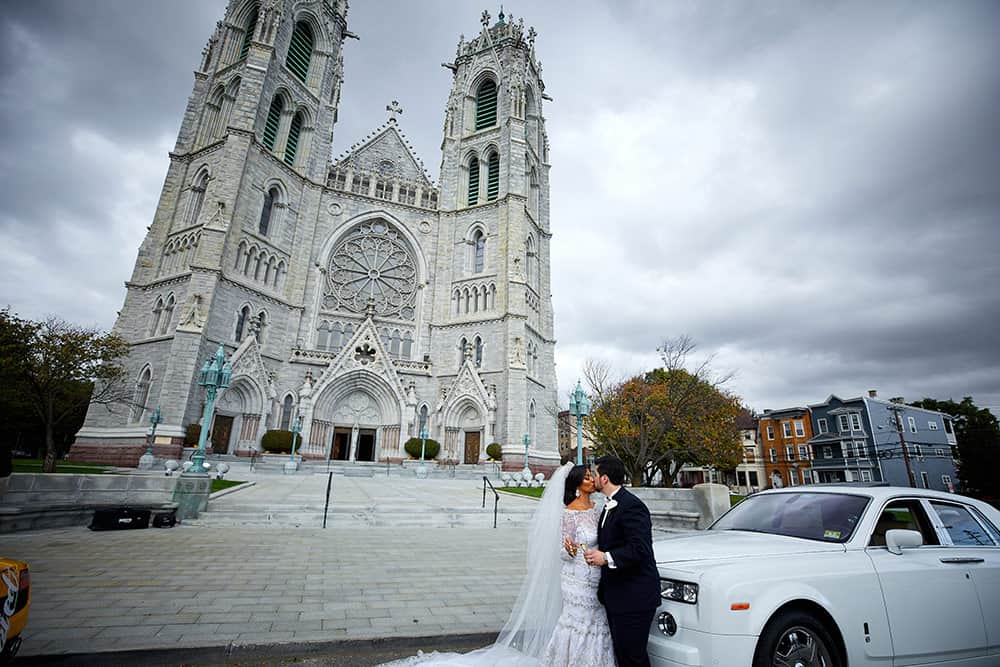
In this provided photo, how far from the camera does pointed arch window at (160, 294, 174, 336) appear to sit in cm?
2498

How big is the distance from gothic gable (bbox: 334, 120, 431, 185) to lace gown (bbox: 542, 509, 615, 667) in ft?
122

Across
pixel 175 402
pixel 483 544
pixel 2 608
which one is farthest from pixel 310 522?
pixel 175 402

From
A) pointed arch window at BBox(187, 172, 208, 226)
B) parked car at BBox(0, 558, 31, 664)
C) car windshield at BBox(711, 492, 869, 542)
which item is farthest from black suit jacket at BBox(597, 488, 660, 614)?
pointed arch window at BBox(187, 172, 208, 226)

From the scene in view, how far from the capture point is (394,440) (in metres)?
28.8

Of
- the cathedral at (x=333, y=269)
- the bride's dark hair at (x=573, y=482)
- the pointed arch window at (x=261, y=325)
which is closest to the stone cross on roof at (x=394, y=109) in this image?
the cathedral at (x=333, y=269)

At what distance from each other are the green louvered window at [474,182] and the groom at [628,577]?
3475 centimetres

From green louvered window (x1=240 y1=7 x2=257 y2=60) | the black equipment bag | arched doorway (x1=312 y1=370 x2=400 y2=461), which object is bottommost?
the black equipment bag

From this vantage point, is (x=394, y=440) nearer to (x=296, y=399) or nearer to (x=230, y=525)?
(x=296, y=399)

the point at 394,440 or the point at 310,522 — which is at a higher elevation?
the point at 394,440

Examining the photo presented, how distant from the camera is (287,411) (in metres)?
27.6

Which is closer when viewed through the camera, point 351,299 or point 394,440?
point 394,440

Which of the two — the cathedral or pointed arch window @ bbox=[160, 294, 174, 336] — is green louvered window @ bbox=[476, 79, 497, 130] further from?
pointed arch window @ bbox=[160, 294, 174, 336]

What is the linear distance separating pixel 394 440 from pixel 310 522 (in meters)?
17.8

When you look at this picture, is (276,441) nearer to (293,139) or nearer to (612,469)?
(293,139)
